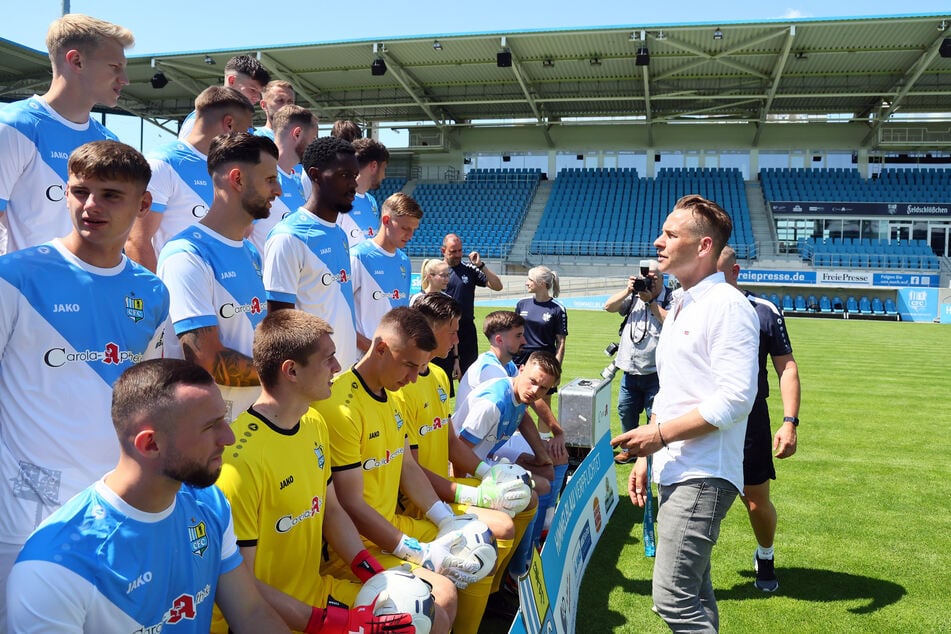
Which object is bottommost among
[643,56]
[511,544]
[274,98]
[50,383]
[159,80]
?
[511,544]

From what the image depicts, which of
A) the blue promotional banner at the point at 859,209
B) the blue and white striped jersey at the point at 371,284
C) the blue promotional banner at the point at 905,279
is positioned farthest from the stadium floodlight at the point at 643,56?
the blue and white striped jersey at the point at 371,284

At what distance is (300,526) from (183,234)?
1.45 m

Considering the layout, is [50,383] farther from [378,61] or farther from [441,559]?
[378,61]

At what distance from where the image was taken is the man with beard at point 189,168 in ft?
12.6

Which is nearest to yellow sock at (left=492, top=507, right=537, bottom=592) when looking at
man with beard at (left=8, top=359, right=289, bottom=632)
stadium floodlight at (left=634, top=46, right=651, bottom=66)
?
man with beard at (left=8, top=359, right=289, bottom=632)

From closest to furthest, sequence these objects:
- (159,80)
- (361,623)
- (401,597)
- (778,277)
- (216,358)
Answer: (361,623), (401,597), (216,358), (778,277), (159,80)

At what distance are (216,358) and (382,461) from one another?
3.28 ft

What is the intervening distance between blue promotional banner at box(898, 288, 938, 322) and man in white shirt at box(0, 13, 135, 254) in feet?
99.1

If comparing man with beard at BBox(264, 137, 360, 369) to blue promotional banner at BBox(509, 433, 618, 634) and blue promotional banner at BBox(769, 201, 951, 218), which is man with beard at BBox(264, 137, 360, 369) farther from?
blue promotional banner at BBox(769, 201, 951, 218)

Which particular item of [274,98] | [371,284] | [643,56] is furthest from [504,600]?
[643,56]

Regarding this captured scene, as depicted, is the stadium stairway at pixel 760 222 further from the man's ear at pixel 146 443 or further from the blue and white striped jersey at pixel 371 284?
the man's ear at pixel 146 443

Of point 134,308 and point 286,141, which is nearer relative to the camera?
point 134,308

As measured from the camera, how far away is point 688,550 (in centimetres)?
296

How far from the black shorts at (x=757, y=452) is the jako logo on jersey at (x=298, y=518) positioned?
8.84 feet
